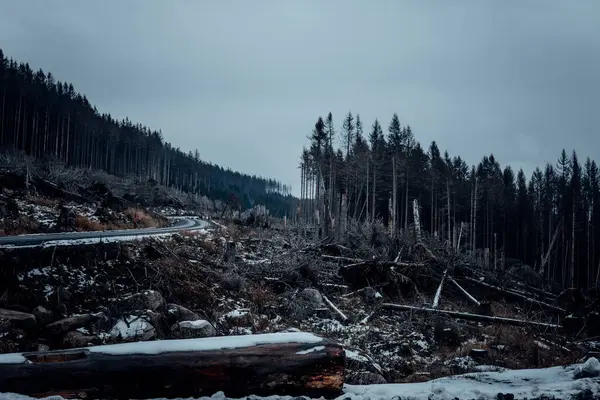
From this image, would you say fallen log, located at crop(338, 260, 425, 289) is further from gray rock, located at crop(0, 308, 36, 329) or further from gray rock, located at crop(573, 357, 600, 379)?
gray rock, located at crop(0, 308, 36, 329)

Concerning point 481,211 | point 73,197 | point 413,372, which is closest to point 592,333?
point 413,372

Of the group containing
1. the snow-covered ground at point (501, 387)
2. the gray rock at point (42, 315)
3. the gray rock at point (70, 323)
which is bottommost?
the gray rock at point (70, 323)

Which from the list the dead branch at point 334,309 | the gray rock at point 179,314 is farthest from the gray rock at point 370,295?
the gray rock at point 179,314

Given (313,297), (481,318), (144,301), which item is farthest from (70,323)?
(481,318)

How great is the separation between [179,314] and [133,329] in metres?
1.26

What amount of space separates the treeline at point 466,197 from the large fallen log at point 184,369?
30321 mm

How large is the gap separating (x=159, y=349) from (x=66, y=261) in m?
6.68

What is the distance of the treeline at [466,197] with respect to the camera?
1512 inches

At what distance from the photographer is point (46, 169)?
29.7 m

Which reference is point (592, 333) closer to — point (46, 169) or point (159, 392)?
point (159, 392)

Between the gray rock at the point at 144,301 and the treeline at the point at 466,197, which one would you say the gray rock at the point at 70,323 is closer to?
the gray rock at the point at 144,301

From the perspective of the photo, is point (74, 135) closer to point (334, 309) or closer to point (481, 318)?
point (334, 309)

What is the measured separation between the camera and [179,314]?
814 cm

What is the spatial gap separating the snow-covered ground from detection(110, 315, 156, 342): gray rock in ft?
13.2
